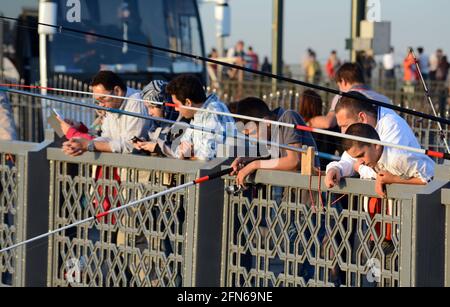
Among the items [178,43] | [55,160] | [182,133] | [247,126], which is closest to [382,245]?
[247,126]

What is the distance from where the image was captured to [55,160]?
29.7ft

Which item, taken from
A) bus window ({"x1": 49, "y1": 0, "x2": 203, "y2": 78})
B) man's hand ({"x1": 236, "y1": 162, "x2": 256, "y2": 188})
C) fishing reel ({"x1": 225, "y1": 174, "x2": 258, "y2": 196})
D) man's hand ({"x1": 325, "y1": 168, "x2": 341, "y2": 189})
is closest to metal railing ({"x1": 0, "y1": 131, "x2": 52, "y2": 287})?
fishing reel ({"x1": 225, "y1": 174, "x2": 258, "y2": 196})

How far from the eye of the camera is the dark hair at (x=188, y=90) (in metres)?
8.62

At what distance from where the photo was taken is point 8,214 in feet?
30.9

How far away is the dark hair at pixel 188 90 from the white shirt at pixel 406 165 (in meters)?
1.86

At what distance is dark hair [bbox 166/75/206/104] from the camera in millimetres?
8617

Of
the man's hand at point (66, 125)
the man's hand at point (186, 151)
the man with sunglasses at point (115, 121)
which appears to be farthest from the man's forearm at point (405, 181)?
the man's hand at point (66, 125)

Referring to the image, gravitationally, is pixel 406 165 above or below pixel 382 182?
above

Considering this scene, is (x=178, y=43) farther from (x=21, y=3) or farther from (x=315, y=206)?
(x=315, y=206)

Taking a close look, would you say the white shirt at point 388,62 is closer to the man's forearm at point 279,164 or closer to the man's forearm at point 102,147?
the man's forearm at point 102,147

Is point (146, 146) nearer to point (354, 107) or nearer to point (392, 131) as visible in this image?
point (354, 107)

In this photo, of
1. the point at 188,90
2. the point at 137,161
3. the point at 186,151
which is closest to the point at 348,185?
the point at 186,151

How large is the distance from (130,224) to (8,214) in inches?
56.2

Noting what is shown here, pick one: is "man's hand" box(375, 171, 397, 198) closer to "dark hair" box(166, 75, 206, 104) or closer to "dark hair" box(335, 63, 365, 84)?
"dark hair" box(166, 75, 206, 104)
